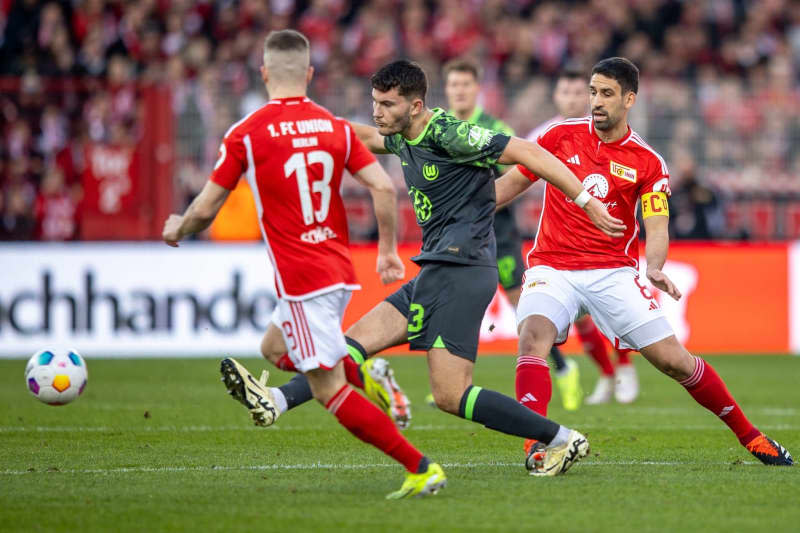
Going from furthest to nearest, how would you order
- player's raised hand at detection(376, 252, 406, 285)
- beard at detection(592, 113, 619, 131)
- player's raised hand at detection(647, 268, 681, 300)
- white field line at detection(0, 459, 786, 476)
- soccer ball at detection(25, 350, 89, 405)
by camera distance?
soccer ball at detection(25, 350, 89, 405)
beard at detection(592, 113, 619, 131)
white field line at detection(0, 459, 786, 476)
player's raised hand at detection(647, 268, 681, 300)
player's raised hand at detection(376, 252, 406, 285)

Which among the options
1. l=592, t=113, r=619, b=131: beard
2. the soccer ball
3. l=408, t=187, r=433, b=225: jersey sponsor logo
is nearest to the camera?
l=408, t=187, r=433, b=225: jersey sponsor logo

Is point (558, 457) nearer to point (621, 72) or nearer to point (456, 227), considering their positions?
point (456, 227)

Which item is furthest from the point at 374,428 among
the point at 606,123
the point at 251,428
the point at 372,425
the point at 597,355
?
the point at 597,355

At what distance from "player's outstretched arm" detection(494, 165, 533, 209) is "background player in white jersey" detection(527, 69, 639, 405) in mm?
3252

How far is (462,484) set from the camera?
6.66 metres

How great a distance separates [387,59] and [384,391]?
44.2 ft

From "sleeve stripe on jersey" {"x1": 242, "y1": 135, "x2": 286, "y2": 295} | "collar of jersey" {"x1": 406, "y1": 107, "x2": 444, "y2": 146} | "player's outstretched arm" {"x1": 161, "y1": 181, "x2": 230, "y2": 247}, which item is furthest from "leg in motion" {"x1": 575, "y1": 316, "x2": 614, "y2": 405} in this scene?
"player's outstretched arm" {"x1": 161, "y1": 181, "x2": 230, "y2": 247}

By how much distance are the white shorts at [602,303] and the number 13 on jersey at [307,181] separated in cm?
168

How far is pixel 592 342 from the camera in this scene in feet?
36.4

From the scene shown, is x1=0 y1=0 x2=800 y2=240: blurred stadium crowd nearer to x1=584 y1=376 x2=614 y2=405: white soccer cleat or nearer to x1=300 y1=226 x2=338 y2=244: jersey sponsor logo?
x1=584 y1=376 x2=614 y2=405: white soccer cleat

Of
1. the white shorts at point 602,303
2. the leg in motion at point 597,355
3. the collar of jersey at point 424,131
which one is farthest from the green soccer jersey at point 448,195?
the leg in motion at point 597,355

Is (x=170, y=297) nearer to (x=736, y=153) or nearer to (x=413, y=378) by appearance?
(x=413, y=378)

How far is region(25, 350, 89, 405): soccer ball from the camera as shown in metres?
8.52

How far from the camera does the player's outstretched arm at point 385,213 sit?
614cm
